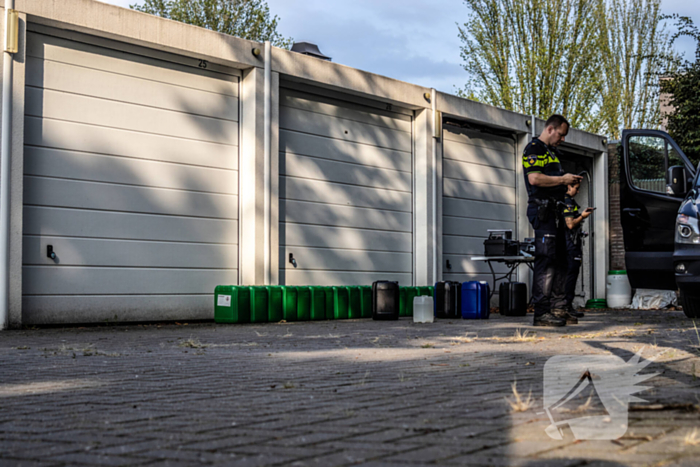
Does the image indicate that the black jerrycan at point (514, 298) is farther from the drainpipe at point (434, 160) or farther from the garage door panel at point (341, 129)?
the garage door panel at point (341, 129)

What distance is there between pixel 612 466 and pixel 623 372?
194 centimetres

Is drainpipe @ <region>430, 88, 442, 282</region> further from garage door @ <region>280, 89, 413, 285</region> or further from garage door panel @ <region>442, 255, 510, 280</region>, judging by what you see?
garage door panel @ <region>442, 255, 510, 280</region>

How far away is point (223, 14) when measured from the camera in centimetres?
2852

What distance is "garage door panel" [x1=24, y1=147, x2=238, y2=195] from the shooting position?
8938 mm

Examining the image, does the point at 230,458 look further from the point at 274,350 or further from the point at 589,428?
the point at 274,350

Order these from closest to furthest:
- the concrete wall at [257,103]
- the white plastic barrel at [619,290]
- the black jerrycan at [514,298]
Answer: the concrete wall at [257,103]
the black jerrycan at [514,298]
the white plastic barrel at [619,290]

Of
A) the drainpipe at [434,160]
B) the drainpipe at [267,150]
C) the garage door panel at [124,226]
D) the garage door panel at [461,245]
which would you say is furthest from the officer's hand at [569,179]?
the garage door panel at [461,245]

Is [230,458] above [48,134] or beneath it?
beneath

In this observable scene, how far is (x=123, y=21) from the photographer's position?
953cm

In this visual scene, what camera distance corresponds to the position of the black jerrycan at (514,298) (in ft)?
37.5

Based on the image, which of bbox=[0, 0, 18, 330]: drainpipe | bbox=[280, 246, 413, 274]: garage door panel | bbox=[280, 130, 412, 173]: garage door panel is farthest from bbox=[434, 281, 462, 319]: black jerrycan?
bbox=[0, 0, 18, 330]: drainpipe

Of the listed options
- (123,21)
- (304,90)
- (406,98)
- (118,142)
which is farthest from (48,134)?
Result: (406,98)

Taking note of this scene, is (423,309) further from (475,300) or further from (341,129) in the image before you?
(341,129)

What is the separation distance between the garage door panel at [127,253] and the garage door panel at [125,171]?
32.2 inches
